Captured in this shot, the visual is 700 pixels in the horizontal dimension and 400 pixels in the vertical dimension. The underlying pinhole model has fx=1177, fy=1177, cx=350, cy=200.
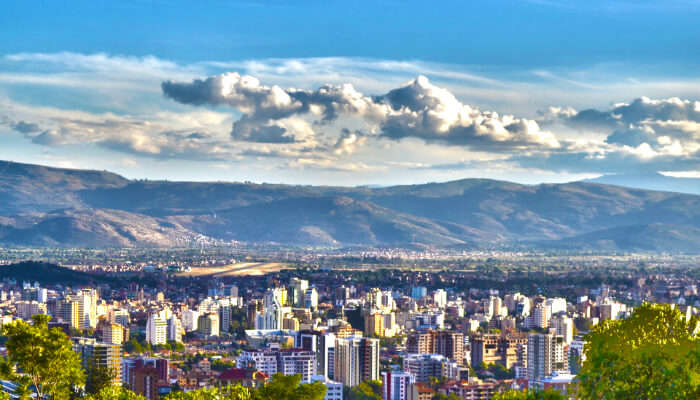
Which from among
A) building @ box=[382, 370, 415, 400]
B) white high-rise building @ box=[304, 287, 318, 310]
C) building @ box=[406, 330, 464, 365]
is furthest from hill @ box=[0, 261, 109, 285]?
building @ box=[382, 370, 415, 400]

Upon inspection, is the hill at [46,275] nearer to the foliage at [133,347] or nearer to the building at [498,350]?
the foliage at [133,347]

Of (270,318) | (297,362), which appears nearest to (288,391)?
(297,362)

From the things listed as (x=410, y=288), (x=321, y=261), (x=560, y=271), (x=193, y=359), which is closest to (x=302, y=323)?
(x=193, y=359)

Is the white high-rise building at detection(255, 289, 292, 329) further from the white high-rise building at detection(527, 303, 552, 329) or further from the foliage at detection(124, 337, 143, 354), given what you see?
the white high-rise building at detection(527, 303, 552, 329)

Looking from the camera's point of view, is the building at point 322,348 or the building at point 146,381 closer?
the building at point 146,381

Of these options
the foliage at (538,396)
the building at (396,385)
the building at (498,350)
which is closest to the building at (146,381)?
the building at (396,385)

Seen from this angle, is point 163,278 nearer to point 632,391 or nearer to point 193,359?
point 193,359
